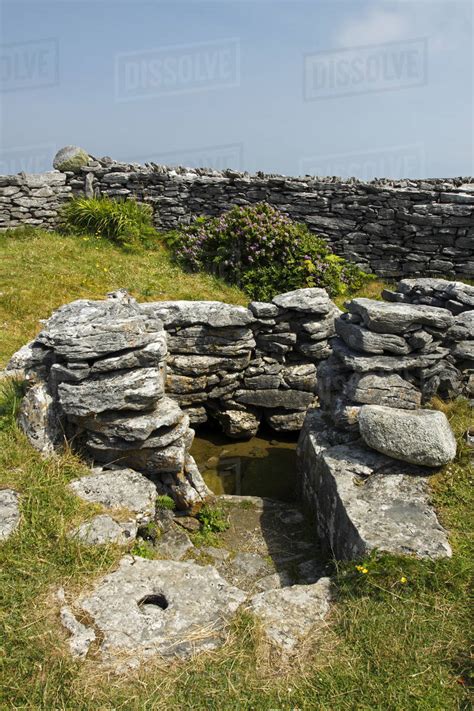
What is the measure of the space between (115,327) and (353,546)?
335cm

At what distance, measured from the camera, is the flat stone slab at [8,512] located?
5.11 meters

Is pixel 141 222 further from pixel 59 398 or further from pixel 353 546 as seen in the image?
pixel 353 546

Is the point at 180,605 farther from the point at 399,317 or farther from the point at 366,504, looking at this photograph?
the point at 399,317

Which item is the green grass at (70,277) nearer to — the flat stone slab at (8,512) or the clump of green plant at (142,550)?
the flat stone slab at (8,512)

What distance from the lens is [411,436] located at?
5.91 meters

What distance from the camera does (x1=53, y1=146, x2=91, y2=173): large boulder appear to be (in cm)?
1628

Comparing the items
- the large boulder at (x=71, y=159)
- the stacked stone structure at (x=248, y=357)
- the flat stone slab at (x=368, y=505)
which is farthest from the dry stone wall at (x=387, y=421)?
the large boulder at (x=71, y=159)

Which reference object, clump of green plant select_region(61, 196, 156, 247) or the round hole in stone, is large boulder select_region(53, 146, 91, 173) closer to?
clump of green plant select_region(61, 196, 156, 247)

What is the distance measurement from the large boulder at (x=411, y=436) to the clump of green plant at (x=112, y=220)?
34.6 ft

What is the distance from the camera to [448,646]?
4262 millimetres

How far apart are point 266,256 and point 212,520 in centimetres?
806

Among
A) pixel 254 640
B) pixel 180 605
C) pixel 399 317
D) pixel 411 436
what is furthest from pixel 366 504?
pixel 399 317

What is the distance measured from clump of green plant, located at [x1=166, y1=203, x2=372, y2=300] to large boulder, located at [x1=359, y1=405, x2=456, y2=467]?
23.7 ft

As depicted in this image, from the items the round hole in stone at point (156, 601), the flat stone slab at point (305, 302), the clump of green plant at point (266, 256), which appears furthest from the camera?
the clump of green plant at point (266, 256)
